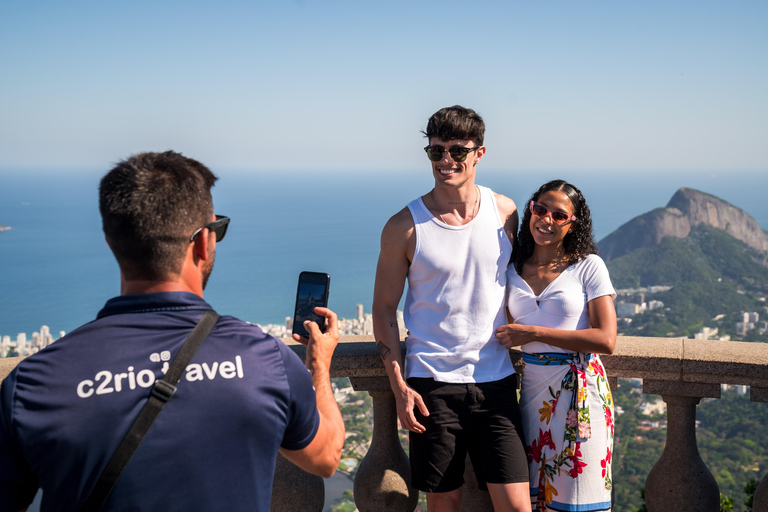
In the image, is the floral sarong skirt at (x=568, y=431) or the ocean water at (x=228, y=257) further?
the ocean water at (x=228, y=257)

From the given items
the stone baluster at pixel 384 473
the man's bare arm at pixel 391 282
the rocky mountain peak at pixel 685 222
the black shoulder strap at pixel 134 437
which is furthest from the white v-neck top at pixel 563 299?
the rocky mountain peak at pixel 685 222

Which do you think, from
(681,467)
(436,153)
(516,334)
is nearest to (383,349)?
(516,334)

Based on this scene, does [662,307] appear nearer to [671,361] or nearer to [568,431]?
[671,361]

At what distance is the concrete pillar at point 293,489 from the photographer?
307 centimetres

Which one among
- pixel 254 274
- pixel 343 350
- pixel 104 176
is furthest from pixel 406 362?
pixel 254 274

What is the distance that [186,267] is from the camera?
167 centimetres

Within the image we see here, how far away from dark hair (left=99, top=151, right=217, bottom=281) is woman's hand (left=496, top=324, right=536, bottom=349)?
6.00ft

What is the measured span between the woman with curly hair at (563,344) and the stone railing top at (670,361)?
277 millimetres

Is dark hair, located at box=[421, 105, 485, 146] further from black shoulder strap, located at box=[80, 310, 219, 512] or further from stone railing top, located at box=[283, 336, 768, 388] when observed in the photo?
black shoulder strap, located at box=[80, 310, 219, 512]

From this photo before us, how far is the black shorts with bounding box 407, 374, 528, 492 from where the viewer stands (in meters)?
2.92

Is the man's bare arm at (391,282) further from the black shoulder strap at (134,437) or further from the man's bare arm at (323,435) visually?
the black shoulder strap at (134,437)

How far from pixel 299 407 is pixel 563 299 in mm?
1801

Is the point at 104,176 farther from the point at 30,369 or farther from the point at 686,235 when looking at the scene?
the point at 686,235

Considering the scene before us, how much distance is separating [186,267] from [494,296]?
1.83m
